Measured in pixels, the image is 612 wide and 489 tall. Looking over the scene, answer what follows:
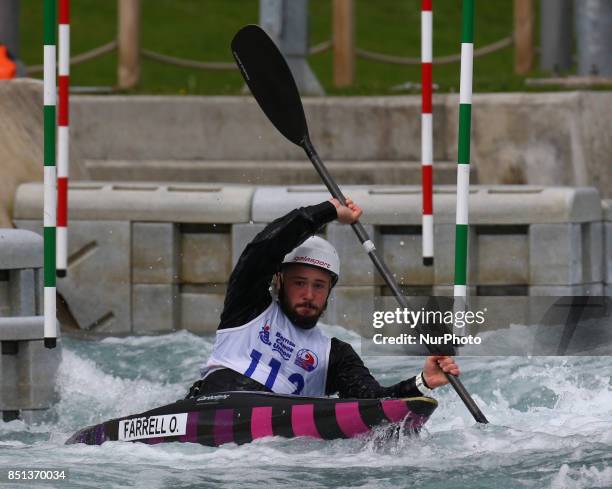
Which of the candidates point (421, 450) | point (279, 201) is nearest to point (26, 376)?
point (421, 450)

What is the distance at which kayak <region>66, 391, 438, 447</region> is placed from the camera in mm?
6648

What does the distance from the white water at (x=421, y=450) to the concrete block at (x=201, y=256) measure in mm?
1838

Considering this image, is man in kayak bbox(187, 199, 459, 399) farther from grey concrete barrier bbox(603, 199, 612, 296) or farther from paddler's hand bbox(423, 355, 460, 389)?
grey concrete barrier bbox(603, 199, 612, 296)

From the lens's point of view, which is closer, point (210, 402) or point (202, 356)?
point (210, 402)

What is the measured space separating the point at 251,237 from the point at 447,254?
1122mm

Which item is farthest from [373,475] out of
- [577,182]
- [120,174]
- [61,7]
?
[120,174]

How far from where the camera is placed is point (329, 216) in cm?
712

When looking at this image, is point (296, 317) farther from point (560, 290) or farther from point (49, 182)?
point (560, 290)

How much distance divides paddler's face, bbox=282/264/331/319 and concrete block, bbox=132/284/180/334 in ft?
10.4

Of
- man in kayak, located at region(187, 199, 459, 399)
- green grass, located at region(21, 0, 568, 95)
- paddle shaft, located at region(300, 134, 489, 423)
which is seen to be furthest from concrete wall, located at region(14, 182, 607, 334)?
green grass, located at region(21, 0, 568, 95)

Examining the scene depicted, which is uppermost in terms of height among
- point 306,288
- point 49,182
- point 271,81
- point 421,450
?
point 271,81

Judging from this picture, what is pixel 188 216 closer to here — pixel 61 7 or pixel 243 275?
pixel 61 7

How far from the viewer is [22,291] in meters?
8.09

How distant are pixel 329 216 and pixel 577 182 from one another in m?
4.66
